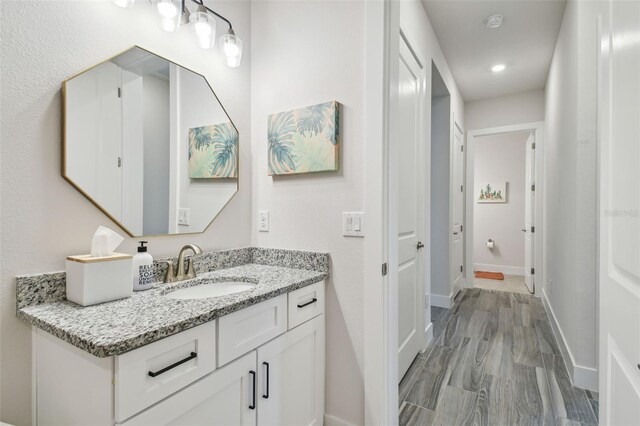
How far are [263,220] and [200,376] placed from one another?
3.24 feet

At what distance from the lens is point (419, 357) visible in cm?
→ 246

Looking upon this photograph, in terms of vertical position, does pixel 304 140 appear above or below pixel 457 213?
above

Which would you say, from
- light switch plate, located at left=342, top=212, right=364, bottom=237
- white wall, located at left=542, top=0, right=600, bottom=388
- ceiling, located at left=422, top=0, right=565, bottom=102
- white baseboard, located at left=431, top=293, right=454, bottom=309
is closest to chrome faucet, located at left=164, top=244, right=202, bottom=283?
light switch plate, located at left=342, top=212, right=364, bottom=237

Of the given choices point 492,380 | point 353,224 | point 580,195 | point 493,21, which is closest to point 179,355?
point 353,224

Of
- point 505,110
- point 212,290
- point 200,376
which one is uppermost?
point 505,110

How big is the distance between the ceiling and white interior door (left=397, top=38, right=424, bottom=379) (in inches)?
26.9

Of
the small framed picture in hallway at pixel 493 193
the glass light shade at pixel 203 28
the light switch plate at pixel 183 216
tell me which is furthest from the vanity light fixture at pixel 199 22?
the small framed picture in hallway at pixel 493 193

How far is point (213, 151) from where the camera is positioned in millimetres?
1665

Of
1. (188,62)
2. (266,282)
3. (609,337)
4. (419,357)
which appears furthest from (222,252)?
(419,357)

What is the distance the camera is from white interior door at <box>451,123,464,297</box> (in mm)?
3836

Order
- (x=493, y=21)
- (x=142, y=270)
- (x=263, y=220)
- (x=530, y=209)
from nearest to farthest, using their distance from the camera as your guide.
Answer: (x=142, y=270) < (x=263, y=220) < (x=493, y=21) < (x=530, y=209)

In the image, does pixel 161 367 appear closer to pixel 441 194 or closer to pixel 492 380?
pixel 492 380

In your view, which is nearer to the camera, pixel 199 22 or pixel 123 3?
pixel 123 3

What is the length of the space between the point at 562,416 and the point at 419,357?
2.97 ft
